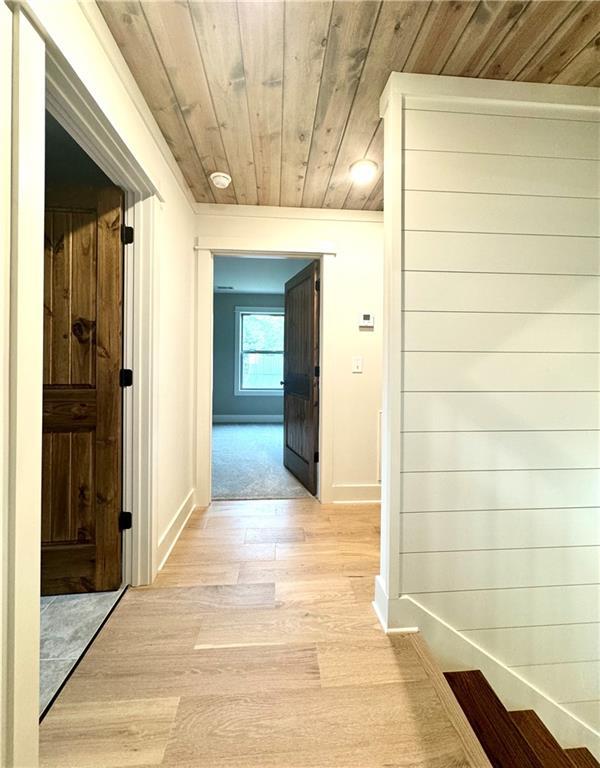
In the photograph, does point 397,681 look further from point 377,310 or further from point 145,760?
point 377,310

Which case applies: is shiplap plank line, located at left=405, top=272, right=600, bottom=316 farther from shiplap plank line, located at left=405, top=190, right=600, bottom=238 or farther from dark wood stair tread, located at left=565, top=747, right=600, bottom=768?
dark wood stair tread, located at left=565, top=747, right=600, bottom=768

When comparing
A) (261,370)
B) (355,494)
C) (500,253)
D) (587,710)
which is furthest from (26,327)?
(261,370)

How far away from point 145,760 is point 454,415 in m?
1.48

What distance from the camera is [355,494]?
107 inches

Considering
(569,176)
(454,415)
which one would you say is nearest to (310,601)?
(454,415)

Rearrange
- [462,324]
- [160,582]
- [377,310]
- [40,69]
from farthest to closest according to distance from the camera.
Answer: [377,310], [160,582], [462,324], [40,69]

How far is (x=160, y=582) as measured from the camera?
168 cm

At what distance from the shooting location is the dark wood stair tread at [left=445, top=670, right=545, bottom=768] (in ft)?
3.68

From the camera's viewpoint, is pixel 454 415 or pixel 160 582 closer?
pixel 454 415

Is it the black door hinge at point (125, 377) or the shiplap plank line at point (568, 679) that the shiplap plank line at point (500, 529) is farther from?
the black door hinge at point (125, 377)

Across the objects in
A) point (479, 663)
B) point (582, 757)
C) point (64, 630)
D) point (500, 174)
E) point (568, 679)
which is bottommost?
point (582, 757)

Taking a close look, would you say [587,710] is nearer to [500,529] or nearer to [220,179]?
[500,529]

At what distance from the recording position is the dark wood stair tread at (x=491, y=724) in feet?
3.68

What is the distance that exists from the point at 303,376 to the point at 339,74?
2094mm
